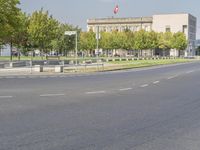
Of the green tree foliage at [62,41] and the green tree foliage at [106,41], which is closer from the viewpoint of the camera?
the green tree foliage at [62,41]

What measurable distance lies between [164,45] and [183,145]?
142293mm

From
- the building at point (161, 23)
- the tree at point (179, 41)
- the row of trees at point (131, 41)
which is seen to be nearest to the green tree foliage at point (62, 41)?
the row of trees at point (131, 41)

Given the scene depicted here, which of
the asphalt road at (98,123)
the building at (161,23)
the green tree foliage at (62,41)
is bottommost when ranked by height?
the asphalt road at (98,123)

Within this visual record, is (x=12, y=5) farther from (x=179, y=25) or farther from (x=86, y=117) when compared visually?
(x=179, y=25)

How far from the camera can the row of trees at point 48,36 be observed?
156ft

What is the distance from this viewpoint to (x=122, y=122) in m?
10.3

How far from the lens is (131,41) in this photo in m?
139

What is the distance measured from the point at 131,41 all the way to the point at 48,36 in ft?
220

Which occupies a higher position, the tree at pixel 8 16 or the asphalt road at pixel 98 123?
the tree at pixel 8 16

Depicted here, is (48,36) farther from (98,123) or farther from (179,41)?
(179,41)

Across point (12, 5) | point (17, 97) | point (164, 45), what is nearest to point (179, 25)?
point (164, 45)

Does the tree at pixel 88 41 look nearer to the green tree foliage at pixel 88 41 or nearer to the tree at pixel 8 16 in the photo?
the green tree foliage at pixel 88 41

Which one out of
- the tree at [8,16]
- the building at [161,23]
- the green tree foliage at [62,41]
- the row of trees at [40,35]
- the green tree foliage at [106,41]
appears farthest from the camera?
the building at [161,23]

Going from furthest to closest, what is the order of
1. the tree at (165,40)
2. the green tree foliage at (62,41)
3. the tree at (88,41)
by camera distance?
1. the tree at (165,40)
2. the tree at (88,41)
3. the green tree foliage at (62,41)
